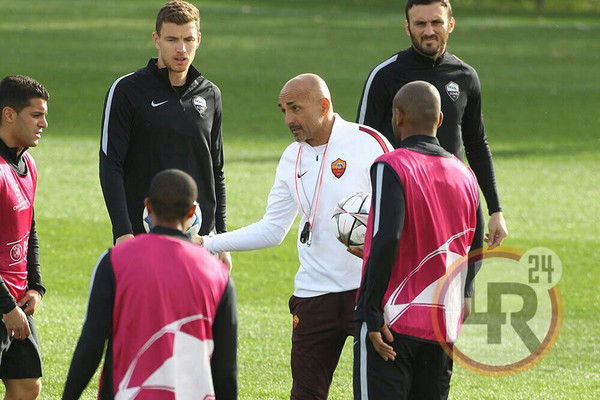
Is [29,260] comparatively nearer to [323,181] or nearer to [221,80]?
[323,181]

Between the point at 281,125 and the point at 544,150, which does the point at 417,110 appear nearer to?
the point at 544,150

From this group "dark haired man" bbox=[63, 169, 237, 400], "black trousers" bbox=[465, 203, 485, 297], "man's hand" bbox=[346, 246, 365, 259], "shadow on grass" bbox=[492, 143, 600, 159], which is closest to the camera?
"dark haired man" bbox=[63, 169, 237, 400]

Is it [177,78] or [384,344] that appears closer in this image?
[384,344]

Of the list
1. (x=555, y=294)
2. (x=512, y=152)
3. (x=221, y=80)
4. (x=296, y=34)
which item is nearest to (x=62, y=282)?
(x=555, y=294)

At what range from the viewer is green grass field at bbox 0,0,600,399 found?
8766mm

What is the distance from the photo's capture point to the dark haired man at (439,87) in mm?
6137

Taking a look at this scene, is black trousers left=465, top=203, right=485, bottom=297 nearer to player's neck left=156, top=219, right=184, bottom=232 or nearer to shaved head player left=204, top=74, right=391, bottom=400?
shaved head player left=204, top=74, right=391, bottom=400

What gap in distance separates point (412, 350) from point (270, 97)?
23499 millimetres

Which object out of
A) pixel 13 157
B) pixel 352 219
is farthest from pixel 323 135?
pixel 13 157

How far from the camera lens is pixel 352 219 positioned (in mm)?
5121

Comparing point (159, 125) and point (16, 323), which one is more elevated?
point (159, 125)

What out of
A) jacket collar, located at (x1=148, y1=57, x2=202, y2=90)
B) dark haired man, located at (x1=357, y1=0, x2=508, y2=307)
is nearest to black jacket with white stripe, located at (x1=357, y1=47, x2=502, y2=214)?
dark haired man, located at (x1=357, y1=0, x2=508, y2=307)

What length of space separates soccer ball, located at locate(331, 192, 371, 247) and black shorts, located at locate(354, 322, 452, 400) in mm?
615

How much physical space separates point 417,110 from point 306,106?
86 centimetres
